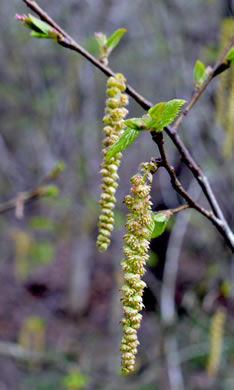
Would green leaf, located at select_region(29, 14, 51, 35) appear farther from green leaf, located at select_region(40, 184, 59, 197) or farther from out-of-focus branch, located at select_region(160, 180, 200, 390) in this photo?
out-of-focus branch, located at select_region(160, 180, 200, 390)

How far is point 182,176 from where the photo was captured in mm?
4703

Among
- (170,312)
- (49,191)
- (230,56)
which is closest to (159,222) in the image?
(230,56)

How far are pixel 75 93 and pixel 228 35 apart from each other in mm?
2498

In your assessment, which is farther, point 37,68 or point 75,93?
point 37,68

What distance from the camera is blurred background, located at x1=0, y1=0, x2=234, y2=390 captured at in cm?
316

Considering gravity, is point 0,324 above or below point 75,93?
below

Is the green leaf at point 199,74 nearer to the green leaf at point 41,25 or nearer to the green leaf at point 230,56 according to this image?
the green leaf at point 230,56

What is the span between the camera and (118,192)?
6023 mm

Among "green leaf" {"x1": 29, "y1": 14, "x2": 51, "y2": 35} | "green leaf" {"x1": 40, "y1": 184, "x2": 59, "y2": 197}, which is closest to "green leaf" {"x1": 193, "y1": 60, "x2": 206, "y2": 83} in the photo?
"green leaf" {"x1": 29, "y1": 14, "x2": 51, "y2": 35}

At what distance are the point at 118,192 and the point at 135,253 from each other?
528cm

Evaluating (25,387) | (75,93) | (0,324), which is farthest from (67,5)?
(0,324)

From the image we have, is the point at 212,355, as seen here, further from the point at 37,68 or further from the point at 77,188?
the point at 37,68

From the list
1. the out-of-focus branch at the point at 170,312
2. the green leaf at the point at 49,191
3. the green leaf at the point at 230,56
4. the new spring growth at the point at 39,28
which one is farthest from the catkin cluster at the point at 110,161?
the out-of-focus branch at the point at 170,312

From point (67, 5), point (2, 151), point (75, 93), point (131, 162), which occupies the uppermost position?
point (131, 162)
